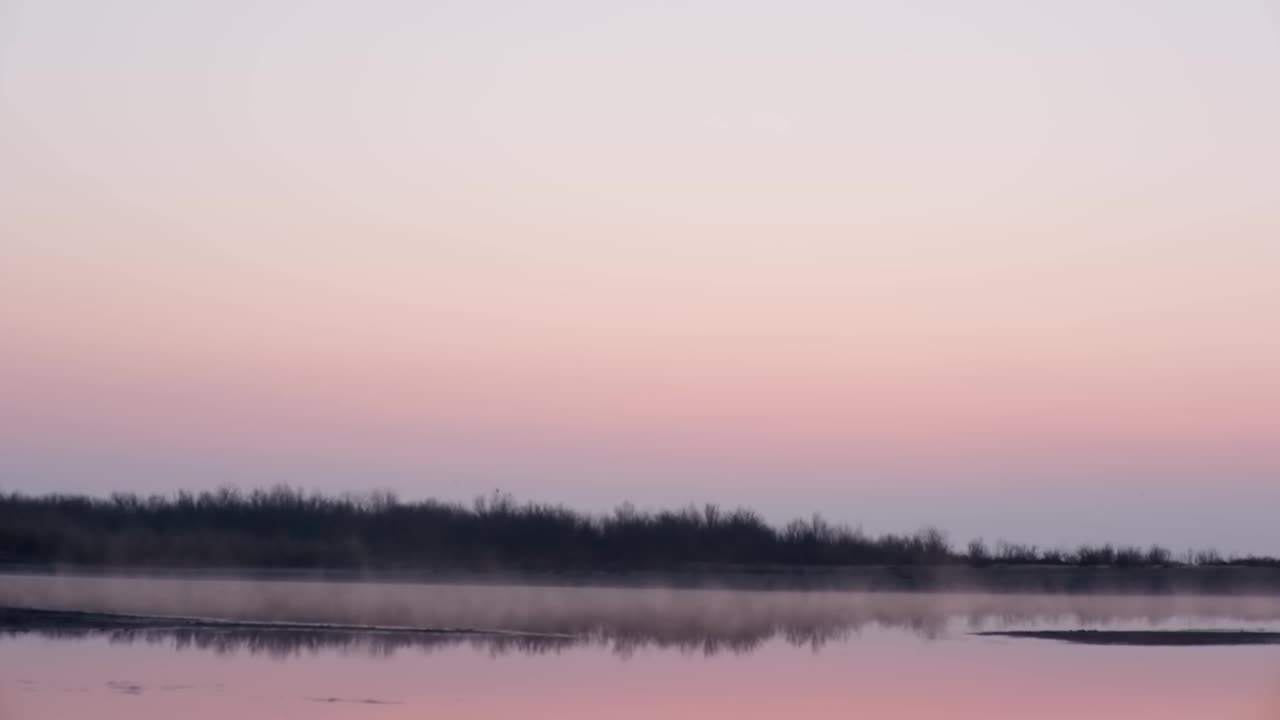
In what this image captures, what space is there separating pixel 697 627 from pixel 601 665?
20.7 ft

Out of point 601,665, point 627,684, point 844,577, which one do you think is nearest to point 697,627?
point 601,665

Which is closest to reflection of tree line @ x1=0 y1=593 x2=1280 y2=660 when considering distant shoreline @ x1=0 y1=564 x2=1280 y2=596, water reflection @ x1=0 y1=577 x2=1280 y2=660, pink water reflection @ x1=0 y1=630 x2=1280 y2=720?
water reflection @ x1=0 y1=577 x2=1280 y2=660

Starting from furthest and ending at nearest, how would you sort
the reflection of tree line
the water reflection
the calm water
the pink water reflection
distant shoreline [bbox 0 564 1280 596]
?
distant shoreline [bbox 0 564 1280 596] → the water reflection → the reflection of tree line → the calm water → the pink water reflection

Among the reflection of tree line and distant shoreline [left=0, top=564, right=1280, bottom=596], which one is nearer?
the reflection of tree line

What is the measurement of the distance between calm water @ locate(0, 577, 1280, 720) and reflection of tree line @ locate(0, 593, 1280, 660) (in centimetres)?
8

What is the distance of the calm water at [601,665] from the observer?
17344mm

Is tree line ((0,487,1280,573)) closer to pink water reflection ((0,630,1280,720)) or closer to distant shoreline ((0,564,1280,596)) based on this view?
distant shoreline ((0,564,1280,596))

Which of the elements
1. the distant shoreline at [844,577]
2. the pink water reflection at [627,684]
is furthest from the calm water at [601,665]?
the distant shoreline at [844,577]

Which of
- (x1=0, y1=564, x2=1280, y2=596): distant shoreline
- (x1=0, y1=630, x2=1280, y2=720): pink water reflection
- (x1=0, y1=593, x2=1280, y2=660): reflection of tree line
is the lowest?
(x1=0, y1=630, x2=1280, y2=720): pink water reflection

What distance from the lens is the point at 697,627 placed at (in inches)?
1086

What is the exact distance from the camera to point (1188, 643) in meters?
26.6

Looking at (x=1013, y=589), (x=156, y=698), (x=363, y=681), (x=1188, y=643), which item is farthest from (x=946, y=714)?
(x=1013, y=589)

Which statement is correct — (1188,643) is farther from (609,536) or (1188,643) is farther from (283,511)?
(283,511)

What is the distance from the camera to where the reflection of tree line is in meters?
22.7
